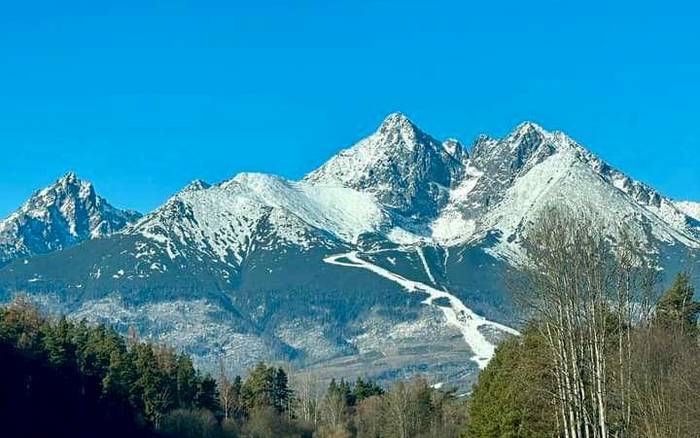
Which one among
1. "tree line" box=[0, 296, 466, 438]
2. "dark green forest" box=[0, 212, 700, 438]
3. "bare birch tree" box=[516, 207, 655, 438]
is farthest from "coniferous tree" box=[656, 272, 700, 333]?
"tree line" box=[0, 296, 466, 438]

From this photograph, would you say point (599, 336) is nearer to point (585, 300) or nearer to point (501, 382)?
point (585, 300)

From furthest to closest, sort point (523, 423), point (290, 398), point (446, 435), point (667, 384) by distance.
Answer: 1. point (290, 398)
2. point (446, 435)
3. point (523, 423)
4. point (667, 384)

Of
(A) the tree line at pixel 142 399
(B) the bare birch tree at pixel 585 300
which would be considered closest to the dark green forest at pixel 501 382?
(B) the bare birch tree at pixel 585 300

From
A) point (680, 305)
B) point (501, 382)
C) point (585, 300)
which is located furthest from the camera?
point (680, 305)

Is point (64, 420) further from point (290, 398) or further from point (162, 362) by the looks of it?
point (290, 398)

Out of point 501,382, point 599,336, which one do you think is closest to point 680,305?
point 501,382

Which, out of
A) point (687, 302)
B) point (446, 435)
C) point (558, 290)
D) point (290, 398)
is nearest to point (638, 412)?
point (558, 290)

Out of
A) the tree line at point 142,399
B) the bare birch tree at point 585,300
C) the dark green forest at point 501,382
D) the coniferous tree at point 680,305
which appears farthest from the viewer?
Answer: the tree line at point 142,399

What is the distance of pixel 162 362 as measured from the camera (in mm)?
142000

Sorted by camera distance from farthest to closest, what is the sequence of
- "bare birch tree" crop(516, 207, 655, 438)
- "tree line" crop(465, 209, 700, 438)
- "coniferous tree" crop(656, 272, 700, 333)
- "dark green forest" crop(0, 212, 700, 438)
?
"coniferous tree" crop(656, 272, 700, 333) < "dark green forest" crop(0, 212, 700, 438) < "bare birch tree" crop(516, 207, 655, 438) < "tree line" crop(465, 209, 700, 438)

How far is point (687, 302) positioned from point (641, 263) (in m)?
31.5

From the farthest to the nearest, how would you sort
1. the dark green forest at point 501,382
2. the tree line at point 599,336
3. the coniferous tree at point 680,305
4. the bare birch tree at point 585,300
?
the coniferous tree at point 680,305, the dark green forest at point 501,382, the bare birch tree at point 585,300, the tree line at point 599,336

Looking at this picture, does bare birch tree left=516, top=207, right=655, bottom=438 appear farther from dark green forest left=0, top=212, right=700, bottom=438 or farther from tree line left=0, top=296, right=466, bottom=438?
tree line left=0, top=296, right=466, bottom=438

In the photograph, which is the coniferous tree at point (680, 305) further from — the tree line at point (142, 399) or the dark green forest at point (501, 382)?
the tree line at point (142, 399)
